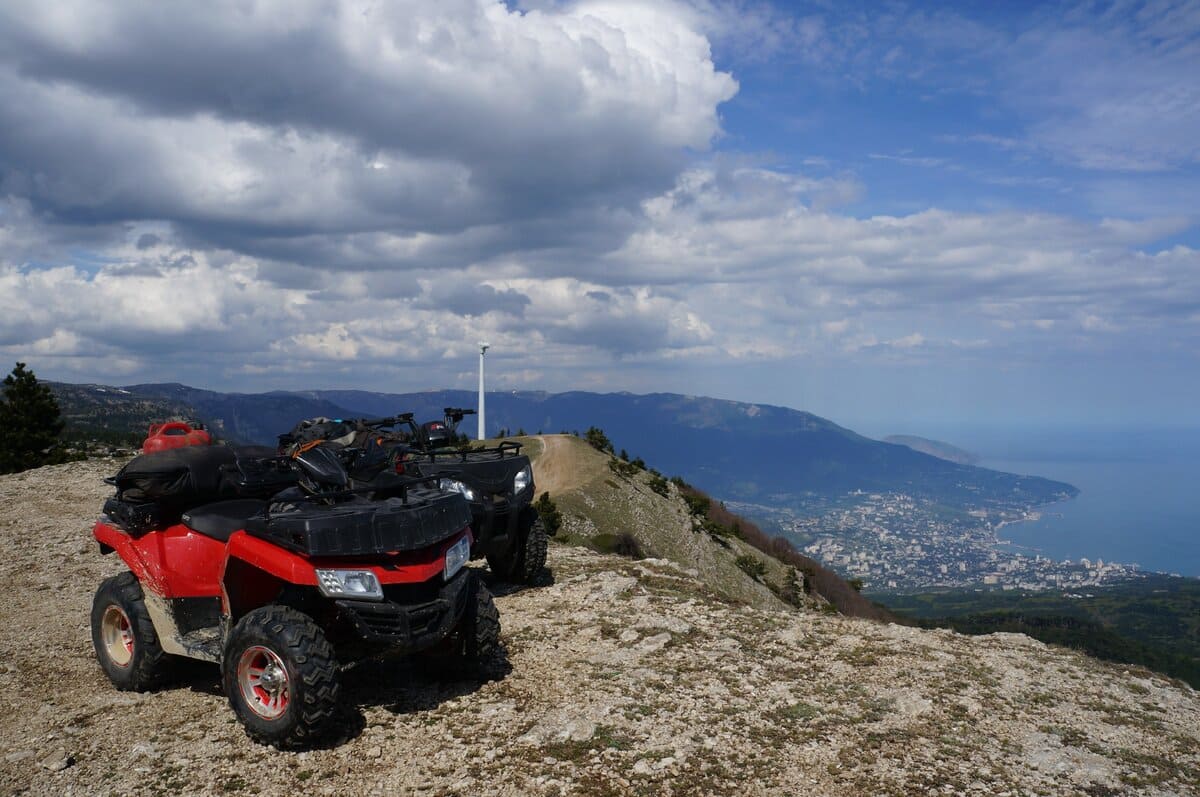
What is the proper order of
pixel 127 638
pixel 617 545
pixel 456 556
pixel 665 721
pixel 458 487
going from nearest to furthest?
pixel 665 721, pixel 456 556, pixel 127 638, pixel 458 487, pixel 617 545

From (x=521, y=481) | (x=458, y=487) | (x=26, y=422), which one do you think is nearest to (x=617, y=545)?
(x=521, y=481)

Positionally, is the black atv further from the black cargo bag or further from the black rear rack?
the black cargo bag

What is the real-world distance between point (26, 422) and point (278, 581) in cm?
4199

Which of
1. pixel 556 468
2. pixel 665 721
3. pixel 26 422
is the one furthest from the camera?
pixel 556 468

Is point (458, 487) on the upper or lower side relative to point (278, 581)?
upper

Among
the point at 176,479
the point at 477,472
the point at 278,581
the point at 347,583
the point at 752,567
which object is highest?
the point at 176,479

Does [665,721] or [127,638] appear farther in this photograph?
[127,638]

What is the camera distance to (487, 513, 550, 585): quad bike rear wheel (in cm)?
1199

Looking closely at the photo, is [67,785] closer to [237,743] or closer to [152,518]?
[237,743]

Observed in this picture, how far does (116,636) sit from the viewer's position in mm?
7875

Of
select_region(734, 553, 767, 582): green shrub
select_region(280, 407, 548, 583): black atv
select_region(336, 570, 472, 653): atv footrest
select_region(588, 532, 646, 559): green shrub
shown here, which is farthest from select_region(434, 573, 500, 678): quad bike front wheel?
select_region(734, 553, 767, 582): green shrub

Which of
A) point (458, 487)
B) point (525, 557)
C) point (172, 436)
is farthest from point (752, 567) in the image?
point (172, 436)

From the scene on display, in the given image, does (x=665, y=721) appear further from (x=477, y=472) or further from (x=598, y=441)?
(x=598, y=441)

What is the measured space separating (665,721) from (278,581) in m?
3.67
